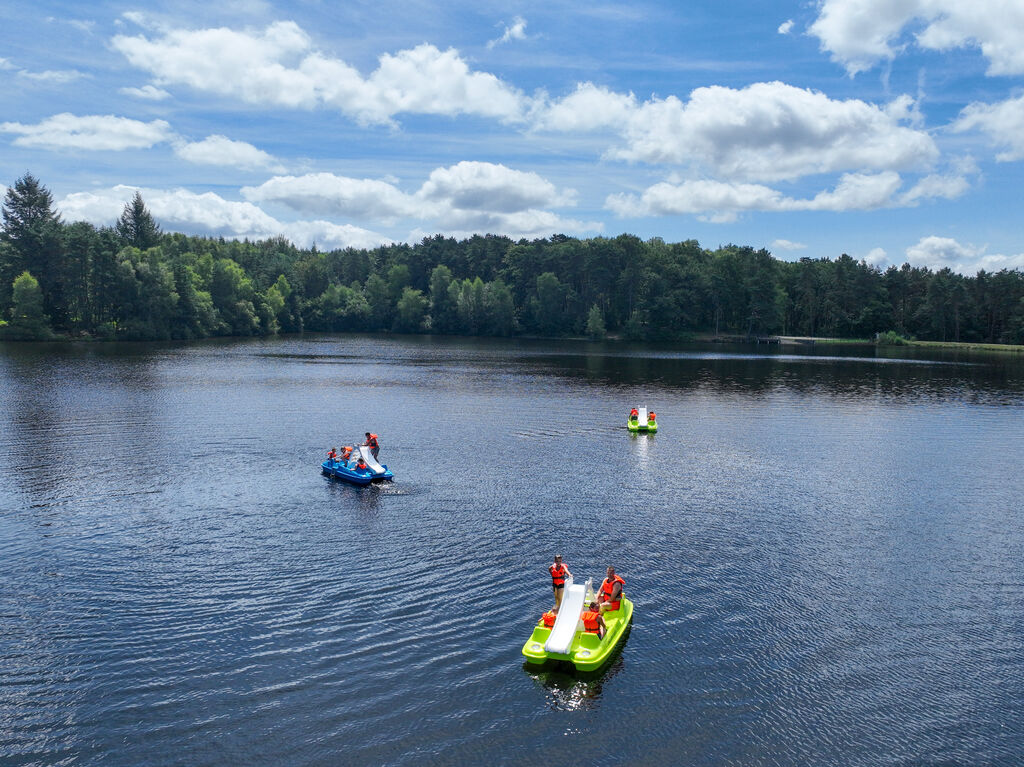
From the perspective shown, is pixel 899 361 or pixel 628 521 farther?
pixel 899 361

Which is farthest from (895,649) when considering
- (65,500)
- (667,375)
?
(667,375)

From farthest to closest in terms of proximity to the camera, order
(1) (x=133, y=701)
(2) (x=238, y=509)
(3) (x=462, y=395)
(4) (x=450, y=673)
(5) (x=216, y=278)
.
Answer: (5) (x=216, y=278) → (3) (x=462, y=395) → (2) (x=238, y=509) → (4) (x=450, y=673) → (1) (x=133, y=701)

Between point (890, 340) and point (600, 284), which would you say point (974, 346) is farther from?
point (600, 284)

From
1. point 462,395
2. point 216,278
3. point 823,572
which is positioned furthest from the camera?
point 216,278

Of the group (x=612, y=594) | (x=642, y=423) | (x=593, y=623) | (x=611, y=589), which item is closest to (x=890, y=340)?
(x=642, y=423)

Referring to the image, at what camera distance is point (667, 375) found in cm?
10425

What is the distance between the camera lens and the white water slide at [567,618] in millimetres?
21359

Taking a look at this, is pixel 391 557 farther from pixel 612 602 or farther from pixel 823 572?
pixel 823 572

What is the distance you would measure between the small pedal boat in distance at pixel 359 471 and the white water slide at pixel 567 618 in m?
19.7

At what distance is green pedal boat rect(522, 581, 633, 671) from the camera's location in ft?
69.8

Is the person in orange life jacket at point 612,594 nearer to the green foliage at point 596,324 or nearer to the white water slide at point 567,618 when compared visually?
the white water slide at point 567,618

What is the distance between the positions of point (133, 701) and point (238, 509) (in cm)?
1658

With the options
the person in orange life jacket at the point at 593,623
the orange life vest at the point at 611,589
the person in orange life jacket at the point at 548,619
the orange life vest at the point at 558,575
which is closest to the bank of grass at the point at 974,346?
the orange life vest at the point at 611,589

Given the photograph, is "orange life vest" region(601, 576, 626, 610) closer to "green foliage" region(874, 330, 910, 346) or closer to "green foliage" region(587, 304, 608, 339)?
"green foliage" region(587, 304, 608, 339)
